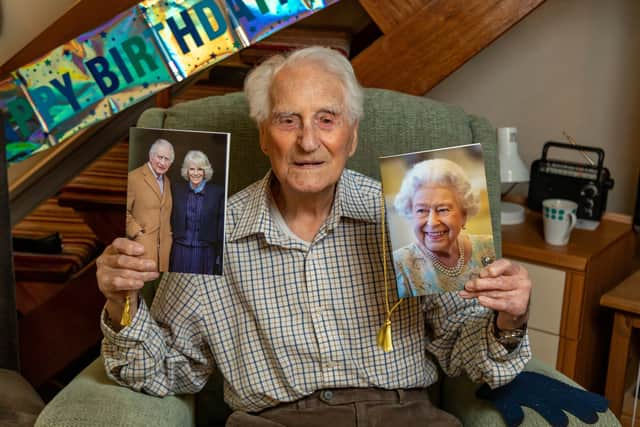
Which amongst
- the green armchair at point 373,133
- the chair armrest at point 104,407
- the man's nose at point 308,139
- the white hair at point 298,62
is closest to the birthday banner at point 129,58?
the green armchair at point 373,133

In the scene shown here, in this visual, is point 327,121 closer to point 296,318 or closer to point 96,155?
point 296,318

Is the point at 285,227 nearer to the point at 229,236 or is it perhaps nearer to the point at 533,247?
the point at 229,236

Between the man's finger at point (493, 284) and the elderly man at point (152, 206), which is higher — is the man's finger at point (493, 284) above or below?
below

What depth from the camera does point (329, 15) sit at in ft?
8.76

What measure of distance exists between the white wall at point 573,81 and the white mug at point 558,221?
1.25 ft

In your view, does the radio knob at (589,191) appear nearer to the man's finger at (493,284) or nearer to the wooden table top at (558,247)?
the wooden table top at (558,247)

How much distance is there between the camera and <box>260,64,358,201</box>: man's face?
140 cm

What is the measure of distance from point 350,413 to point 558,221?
2.92 ft

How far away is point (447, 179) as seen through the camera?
130cm

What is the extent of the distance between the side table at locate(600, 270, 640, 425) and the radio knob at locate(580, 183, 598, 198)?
0.24 metres

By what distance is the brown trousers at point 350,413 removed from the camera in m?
1.48

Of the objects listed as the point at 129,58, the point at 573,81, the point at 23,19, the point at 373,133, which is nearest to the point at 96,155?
the point at 23,19

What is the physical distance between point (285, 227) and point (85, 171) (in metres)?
1.31

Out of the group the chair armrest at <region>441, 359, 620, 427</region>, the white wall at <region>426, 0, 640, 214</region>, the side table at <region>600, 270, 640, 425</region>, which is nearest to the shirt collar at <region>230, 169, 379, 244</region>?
the chair armrest at <region>441, 359, 620, 427</region>
